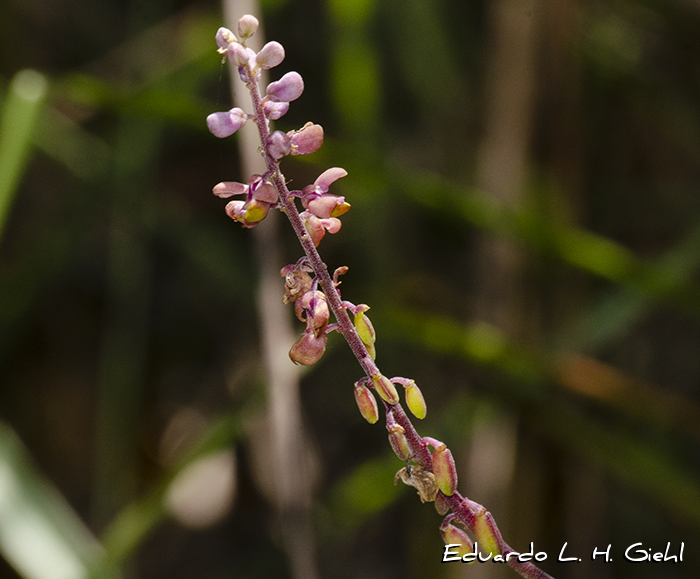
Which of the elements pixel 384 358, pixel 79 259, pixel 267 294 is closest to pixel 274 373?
pixel 267 294

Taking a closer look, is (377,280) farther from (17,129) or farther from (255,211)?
(255,211)

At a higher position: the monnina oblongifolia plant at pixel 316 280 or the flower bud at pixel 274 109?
the flower bud at pixel 274 109

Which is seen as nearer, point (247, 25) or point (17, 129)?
point (247, 25)

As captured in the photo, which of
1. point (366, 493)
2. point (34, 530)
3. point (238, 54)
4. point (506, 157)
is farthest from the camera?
point (506, 157)

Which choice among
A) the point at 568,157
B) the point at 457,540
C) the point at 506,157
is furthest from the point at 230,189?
the point at 568,157

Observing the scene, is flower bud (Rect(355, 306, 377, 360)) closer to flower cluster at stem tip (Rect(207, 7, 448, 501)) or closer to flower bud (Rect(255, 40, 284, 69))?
flower cluster at stem tip (Rect(207, 7, 448, 501))

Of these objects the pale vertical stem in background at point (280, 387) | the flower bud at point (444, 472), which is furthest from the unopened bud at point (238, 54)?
the pale vertical stem in background at point (280, 387)

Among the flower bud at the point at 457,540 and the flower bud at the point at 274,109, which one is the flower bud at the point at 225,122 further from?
the flower bud at the point at 457,540
